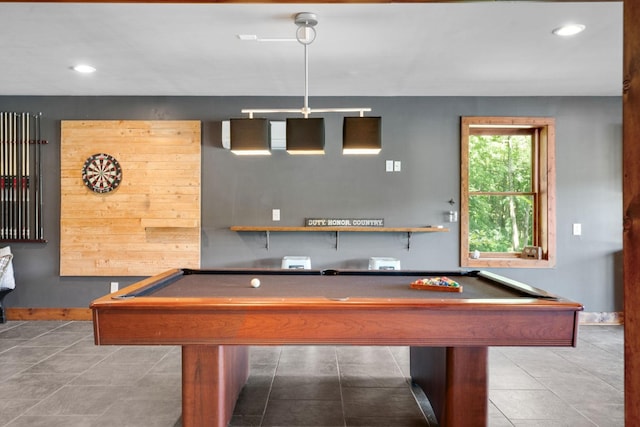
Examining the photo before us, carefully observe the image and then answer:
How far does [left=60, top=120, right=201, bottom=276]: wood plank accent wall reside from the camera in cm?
496

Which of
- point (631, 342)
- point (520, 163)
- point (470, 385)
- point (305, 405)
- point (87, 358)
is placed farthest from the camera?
point (520, 163)

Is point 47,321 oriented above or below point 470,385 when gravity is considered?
below

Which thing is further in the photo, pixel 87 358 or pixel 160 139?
pixel 160 139

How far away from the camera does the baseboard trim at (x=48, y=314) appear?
4.95m

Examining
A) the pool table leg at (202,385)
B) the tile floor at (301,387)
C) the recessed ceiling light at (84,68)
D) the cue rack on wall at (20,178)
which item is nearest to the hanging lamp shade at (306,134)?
the pool table leg at (202,385)

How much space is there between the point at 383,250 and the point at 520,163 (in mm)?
2047

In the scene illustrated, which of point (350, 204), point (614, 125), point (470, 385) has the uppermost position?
point (614, 125)

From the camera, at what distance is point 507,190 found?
17.2ft

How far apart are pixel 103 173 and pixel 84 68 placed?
4.35 feet

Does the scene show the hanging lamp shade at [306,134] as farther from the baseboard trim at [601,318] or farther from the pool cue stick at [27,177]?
the baseboard trim at [601,318]

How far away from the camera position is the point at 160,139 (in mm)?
4984

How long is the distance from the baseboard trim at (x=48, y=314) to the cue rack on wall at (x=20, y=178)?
2.70ft

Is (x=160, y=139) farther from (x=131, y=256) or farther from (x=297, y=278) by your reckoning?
(x=297, y=278)

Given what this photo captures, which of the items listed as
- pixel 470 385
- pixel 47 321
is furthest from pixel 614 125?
pixel 47 321
